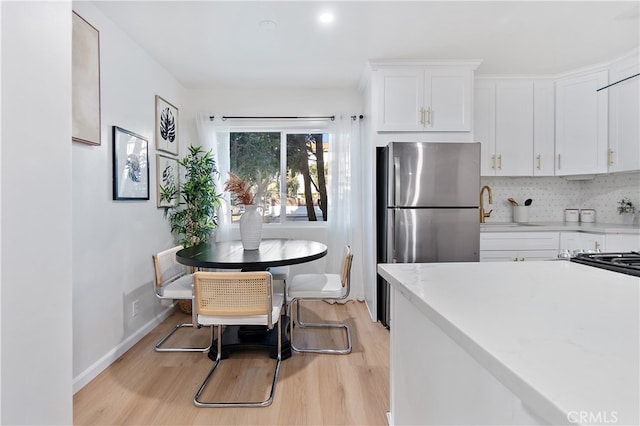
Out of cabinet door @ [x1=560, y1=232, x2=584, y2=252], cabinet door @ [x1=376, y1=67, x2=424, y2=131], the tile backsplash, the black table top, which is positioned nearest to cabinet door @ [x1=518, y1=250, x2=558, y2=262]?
cabinet door @ [x1=560, y1=232, x2=584, y2=252]

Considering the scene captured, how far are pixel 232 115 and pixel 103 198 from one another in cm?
191

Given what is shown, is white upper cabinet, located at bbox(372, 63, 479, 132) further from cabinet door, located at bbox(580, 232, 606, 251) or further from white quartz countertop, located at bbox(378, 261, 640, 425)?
white quartz countertop, located at bbox(378, 261, 640, 425)

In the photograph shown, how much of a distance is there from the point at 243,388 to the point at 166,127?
2538mm

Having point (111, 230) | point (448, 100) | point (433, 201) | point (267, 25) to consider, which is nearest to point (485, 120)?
point (448, 100)

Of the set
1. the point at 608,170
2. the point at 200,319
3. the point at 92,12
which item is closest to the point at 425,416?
the point at 200,319

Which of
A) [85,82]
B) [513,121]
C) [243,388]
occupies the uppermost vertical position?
[513,121]

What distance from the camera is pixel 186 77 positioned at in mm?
3398

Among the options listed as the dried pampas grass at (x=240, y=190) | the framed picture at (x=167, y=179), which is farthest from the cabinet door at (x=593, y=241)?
the framed picture at (x=167, y=179)

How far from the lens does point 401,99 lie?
302cm

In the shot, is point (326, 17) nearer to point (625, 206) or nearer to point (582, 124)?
point (582, 124)

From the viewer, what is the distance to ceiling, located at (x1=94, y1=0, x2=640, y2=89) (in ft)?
7.11

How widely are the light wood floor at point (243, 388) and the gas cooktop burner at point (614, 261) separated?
4.03 feet

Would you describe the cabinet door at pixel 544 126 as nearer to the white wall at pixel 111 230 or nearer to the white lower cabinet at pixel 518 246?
the white lower cabinet at pixel 518 246

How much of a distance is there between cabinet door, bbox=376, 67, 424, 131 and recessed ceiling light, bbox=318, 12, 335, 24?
0.85 m
